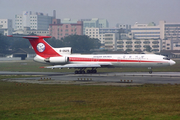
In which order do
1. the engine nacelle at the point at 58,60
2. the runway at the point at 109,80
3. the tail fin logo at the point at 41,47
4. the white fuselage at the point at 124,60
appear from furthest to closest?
the tail fin logo at the point at 41,47, the engine nacelle at the point at 58,60, the white fuselage at the point at 124,60, the runway at the point at 109,80

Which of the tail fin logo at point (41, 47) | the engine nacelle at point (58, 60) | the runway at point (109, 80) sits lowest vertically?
the runway at point (109, 80)

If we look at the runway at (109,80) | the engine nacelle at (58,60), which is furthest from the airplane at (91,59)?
the runway at (109,80)

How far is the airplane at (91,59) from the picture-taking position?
54719 mm

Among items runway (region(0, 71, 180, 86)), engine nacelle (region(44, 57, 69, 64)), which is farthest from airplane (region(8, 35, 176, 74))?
runway (region(0, 71, 180, 86))

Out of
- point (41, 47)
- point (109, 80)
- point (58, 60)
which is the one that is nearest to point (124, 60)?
point (58, 60)

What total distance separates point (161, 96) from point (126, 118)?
9.20 m

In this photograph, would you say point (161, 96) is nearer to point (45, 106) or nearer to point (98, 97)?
point (98, 97)

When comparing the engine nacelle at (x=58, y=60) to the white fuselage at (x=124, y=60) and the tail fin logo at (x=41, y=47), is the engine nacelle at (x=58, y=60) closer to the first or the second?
the white fuselage at (x=124, y=60)

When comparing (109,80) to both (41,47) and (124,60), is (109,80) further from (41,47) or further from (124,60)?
(41,47)

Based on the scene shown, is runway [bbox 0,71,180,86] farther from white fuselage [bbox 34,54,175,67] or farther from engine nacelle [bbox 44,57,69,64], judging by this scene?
engine nacelle [bbox 44,57,69,64]

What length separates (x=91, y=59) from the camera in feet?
188

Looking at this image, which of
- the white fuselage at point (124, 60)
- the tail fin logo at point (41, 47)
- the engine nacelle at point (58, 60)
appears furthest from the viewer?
the tail fin logo at point (41, 47)

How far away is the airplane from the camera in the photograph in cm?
5472

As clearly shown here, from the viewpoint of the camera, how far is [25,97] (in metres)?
24.9
